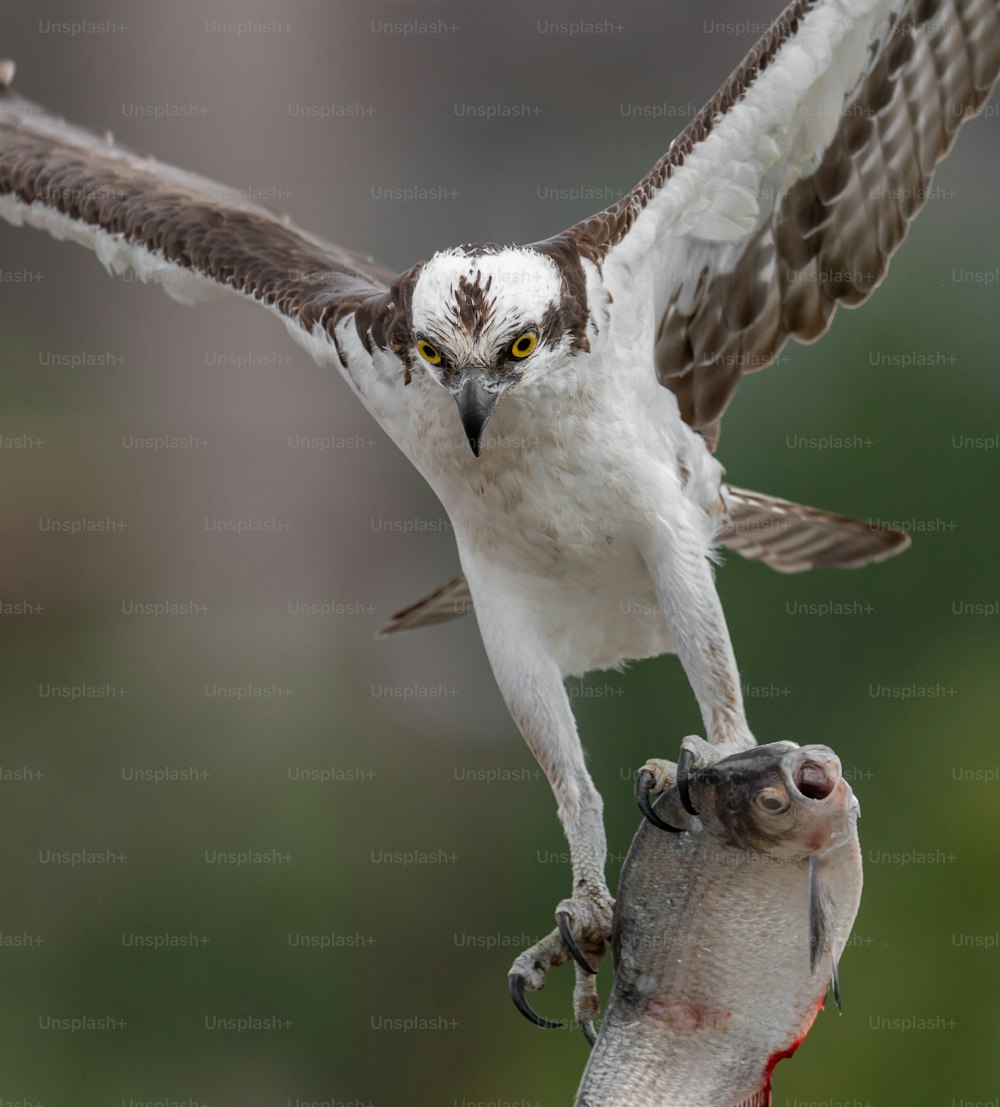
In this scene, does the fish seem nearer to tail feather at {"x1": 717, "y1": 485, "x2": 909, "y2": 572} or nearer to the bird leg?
the bird leg

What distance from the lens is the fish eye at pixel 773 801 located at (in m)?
2.73

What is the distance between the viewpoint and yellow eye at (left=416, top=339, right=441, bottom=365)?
11.8 feet

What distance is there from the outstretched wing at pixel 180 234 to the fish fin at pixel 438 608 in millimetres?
1083

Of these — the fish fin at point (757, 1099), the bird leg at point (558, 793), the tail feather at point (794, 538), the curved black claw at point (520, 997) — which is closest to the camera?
the fish fin at point (757, 1099)

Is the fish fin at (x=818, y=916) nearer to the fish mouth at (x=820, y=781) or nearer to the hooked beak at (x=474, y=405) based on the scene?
the fish mouth at (x=820, y=781)

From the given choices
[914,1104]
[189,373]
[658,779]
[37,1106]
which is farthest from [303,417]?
[658,779]

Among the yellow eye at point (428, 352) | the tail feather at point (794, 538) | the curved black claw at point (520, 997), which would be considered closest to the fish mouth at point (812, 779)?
the curved black claw at point (520, 997)

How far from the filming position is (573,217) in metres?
10.3

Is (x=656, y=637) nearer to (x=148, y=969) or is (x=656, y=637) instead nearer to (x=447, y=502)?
(x=447, y=502)

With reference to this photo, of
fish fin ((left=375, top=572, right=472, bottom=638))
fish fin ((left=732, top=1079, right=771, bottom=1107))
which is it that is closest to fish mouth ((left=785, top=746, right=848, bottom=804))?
fish fin ((left=732, top=1079, right=771, bottom=1107))

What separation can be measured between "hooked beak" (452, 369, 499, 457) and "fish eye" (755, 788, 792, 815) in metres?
1.15

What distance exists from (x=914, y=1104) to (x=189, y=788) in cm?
477

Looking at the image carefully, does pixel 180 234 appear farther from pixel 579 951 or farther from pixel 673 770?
pixel 579 951

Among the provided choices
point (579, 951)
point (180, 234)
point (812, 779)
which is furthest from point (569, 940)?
point (180, 234)
